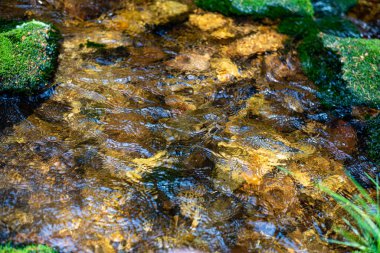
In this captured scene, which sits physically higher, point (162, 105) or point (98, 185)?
point (162, 105)

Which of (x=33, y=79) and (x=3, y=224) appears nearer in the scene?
(x=3, y=224)

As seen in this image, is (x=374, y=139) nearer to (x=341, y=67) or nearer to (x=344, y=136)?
(x=344, y=136)

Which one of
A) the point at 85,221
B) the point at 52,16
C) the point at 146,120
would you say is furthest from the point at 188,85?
the point at 52,16

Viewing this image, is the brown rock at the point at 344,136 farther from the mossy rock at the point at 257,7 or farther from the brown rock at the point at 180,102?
the mossy rock at the point at 257,7

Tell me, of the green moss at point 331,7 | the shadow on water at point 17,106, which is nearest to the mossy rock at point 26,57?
the shadow on water at point 17,106

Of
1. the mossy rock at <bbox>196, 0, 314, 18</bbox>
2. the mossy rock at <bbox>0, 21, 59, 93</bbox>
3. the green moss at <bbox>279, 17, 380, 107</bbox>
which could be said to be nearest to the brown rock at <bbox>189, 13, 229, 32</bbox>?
the mossy rock at <bbox>196, 0, 314, 18</bbox>

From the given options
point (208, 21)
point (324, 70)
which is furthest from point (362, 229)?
point (208, 21)

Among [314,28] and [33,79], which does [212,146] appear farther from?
[314,28]
